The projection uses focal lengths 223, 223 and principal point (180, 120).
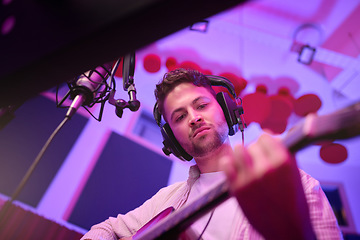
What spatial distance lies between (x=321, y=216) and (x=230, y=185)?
61 centimetres

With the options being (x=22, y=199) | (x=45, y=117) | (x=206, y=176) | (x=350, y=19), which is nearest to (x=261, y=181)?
(x=206, y=176)

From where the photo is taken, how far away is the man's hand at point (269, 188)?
40 centimetres

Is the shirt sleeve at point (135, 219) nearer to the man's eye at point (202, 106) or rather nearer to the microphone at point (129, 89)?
the man's eye at point (202, 106)

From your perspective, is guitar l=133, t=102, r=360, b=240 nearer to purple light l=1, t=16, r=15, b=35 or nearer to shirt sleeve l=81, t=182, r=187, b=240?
purple light l=1, t=16, r=15, b=35

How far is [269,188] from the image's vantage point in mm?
396

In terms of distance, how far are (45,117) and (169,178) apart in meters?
1.26

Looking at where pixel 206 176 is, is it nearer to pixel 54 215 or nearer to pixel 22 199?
pixel 54 215

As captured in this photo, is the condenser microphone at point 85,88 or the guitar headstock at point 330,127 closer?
the guitar headstock at point 330,127

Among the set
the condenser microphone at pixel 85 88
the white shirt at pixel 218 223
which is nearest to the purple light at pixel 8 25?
the condenser microphone at pixel 85 88

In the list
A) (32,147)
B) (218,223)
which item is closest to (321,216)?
(218,223)

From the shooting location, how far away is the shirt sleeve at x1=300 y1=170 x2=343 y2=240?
30.4 inches

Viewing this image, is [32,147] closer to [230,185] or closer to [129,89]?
[129,89]

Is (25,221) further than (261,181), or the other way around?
(25,221)

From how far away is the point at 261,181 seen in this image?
0.40m
